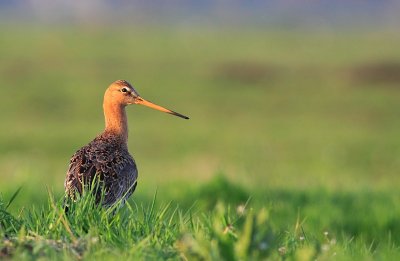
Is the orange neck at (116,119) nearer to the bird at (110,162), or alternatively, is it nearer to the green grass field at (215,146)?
the bird at (110,162)

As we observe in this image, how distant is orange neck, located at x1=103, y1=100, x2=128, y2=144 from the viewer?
809 centimetres

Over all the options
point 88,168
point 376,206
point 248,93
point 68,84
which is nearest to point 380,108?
point 248,93

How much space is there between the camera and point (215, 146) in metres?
26.3

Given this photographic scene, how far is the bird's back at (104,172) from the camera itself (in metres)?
6.84

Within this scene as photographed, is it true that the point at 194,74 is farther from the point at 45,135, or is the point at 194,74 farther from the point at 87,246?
the point at 87,246

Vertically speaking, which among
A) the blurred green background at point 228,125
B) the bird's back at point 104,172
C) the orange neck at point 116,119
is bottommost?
the blurred green background at point 228,125

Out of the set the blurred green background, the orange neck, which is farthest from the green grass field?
the orange neck

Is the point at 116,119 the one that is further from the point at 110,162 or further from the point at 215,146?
the point at 215,146

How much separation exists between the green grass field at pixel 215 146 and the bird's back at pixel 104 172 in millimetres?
267

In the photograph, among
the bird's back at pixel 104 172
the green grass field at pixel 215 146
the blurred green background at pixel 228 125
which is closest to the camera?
the green grass field at pixel 215 146

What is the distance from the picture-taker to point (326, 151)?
24.1 metres

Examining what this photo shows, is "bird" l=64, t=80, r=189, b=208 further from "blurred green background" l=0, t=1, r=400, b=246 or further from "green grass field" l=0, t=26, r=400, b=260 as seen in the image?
"blurred green background" l=0, t=1, r=400, b=246

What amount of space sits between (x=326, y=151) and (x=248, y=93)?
55.8ft

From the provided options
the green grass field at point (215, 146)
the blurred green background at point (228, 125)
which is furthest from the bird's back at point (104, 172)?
the blurred green background at point (228, 125)
